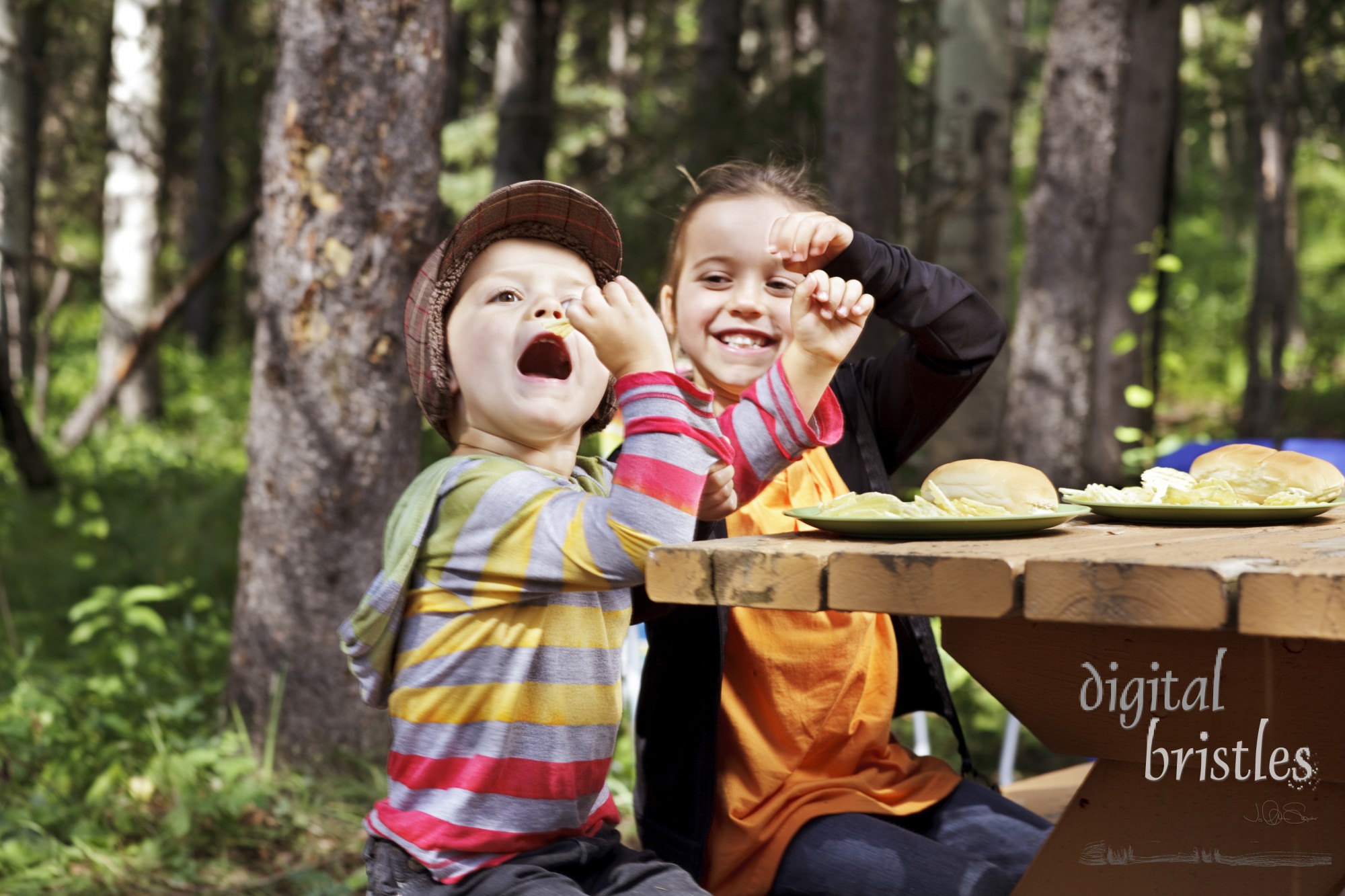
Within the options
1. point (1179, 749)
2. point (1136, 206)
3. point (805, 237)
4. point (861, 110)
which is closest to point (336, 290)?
point (805, 237)

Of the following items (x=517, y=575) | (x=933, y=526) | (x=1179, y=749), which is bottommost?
(x=1179, y=749)

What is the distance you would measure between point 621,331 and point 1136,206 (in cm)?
892

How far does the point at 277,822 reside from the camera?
142 inches

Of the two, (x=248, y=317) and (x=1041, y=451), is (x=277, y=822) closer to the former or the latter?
(x=1041, y=451)

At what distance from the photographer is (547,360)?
1.98 meters

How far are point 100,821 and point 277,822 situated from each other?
483mm

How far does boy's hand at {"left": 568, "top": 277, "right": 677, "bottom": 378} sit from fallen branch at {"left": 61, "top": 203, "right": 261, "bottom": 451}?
5775 mm

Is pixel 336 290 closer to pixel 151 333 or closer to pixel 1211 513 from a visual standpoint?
pixel 1211 513

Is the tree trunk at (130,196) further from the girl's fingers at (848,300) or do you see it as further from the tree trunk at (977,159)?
the girl's fingers at (848,300)

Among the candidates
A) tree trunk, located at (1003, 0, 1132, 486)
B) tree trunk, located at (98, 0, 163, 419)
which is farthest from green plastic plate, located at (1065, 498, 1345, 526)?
tree trunk, located at (98, 0, 163, 419)

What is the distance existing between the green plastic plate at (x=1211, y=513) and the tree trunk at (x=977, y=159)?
6.33 m

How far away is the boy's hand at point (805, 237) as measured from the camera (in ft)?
6.71

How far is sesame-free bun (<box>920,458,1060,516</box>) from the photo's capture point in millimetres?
1883
